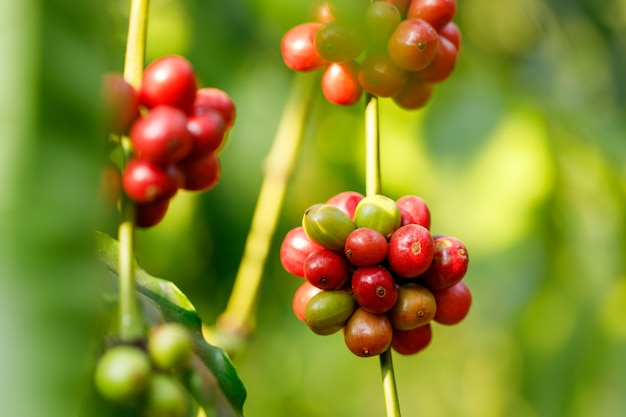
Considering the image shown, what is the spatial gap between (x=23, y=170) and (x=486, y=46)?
3187mm

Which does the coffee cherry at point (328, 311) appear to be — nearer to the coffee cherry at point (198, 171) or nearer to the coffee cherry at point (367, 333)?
the coffee cherry at point (367, 333)

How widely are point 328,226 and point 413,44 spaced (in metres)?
0.31

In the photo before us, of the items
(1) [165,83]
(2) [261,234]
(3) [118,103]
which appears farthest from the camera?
(2) [261,234]

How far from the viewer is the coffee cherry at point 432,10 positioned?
146cm

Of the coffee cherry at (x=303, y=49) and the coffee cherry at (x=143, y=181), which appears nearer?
the coffee cherry at (x=143, y=181)

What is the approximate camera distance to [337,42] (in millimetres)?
1391

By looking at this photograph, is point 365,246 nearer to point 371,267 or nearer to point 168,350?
point 371,267

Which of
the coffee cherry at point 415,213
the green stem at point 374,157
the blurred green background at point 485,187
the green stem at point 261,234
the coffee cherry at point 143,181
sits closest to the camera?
the coffee cherry at point 143,181

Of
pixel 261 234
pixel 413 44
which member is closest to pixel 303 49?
pixel 413 44

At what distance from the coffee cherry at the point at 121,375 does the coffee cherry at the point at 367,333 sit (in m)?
0.37

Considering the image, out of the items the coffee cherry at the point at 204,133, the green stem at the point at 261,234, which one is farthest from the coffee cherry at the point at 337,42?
the green stem at the point at 261,234

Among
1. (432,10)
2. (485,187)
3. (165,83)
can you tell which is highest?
(432,10)

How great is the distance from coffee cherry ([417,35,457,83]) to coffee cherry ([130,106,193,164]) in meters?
0.49

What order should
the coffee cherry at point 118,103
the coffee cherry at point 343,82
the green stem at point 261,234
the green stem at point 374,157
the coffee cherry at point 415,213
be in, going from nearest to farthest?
the coffee cherry at point 118,103 < the green stem at point 374,157 < the coffee cherry at point 415,213 < the coffee cherry at point 343,82 < the green stem at point 261,234
